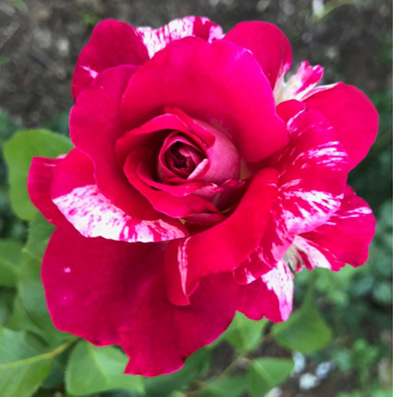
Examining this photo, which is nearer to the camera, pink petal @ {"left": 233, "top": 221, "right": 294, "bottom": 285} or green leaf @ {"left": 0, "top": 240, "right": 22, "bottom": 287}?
pink petal @ {"left": 233, "top": 221, "right": 294, "bottom": 285}

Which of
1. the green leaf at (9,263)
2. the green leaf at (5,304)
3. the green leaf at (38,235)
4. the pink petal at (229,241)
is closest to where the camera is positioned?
the pink petal at (229,241)

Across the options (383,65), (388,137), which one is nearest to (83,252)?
(388,137)

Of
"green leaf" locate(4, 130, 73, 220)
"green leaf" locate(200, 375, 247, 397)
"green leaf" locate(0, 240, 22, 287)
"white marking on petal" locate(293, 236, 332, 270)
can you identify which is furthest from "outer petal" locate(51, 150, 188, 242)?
"green leaf" locate(200, 375, 247, 397)

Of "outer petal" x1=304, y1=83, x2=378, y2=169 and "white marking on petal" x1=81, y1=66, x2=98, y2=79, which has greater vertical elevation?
"white marking on petal" x1=81, y1=66, x2=98, y2=79

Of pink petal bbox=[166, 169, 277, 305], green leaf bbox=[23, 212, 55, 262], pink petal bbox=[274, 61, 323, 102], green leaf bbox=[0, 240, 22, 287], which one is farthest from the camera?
green leaf bbox=[0, 240, 22, 287]

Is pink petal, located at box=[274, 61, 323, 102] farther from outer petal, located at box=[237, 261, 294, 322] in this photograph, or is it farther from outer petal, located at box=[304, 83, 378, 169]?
outer petal, located at box=[237, 261, 294, 322]

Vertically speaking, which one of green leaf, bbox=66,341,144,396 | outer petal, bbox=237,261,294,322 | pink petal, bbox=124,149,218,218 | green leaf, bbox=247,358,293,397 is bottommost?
green leaf, bbox=247,358,293,397

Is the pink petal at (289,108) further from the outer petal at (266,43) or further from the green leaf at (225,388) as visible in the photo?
the green leaf at (225,388)

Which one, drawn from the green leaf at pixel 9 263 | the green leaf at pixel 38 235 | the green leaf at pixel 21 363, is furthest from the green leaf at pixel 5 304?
the green leaf at pixel 38 235
